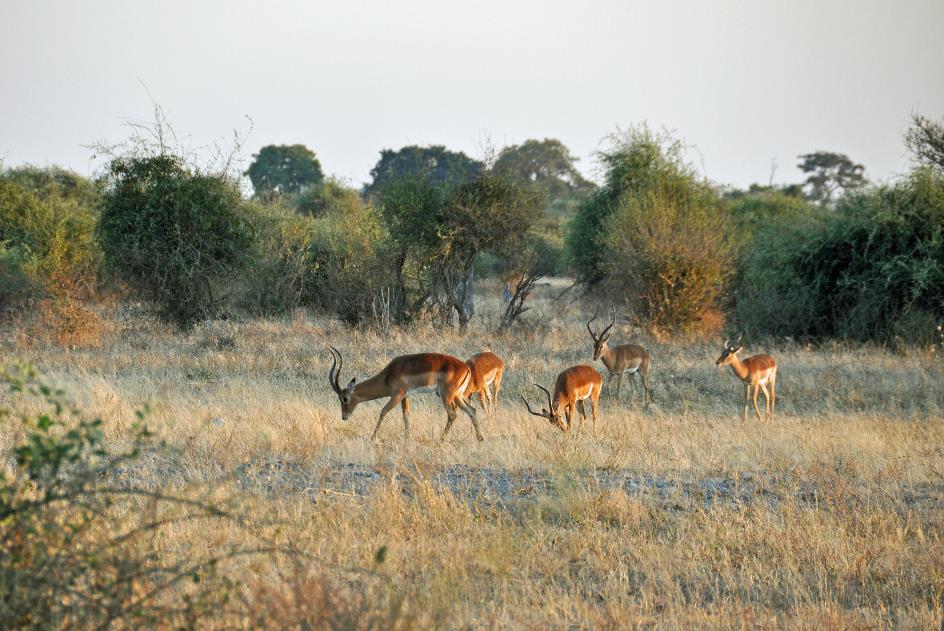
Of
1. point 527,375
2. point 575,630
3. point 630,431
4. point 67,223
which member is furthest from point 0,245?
point 575,630

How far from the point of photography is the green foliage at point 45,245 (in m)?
18.9

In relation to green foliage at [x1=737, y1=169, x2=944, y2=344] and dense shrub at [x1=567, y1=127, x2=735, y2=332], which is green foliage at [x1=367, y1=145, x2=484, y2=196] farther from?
green foliage at [x1=737, y1=169, x2=944, y2=344]

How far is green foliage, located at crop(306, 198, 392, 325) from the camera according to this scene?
20109 mm

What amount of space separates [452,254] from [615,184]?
9.11 m

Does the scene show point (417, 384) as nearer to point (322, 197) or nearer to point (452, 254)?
point (452, 254)

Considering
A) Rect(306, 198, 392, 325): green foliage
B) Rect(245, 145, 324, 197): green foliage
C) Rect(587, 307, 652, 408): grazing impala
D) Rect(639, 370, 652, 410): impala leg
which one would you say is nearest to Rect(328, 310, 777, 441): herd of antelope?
Rect(639, 370, 652, 410): impala leg

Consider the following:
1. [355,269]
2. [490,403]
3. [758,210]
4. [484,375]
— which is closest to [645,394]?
[490,403]

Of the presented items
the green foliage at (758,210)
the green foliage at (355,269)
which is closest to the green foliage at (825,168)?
the green foliage at (758,210)

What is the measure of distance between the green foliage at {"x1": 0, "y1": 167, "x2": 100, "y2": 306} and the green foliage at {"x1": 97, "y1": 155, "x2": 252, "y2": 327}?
126 cm

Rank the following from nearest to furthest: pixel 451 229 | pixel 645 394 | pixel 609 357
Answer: pixel 645 394 → pixel 609 357 → pixel 451 229

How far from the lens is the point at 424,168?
69.9 ft

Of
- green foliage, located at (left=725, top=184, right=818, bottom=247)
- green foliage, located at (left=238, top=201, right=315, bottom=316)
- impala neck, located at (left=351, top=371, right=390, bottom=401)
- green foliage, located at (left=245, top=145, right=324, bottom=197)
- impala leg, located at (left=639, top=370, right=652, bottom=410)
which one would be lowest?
impala leg, located at (left=639, top=370, right=652, bottom=410)

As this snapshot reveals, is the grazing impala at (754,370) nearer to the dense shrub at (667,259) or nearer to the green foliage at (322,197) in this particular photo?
the dense shrub at (667,259)

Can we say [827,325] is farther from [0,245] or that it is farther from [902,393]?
[0,245]
